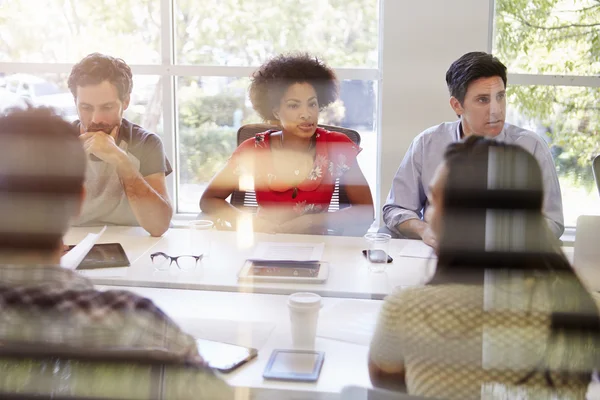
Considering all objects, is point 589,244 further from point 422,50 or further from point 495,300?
point 422,50

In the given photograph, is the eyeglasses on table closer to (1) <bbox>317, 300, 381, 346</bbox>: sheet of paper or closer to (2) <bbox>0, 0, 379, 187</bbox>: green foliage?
(1) <bbox>317, 300, 381, 346</bbox>: sheet of paper

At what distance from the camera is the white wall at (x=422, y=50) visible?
2.61 meters

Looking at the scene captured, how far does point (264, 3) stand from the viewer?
9.23ft

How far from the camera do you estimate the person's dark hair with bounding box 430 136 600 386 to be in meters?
0.63

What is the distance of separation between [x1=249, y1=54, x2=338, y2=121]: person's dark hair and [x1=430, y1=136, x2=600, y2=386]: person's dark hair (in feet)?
4.71

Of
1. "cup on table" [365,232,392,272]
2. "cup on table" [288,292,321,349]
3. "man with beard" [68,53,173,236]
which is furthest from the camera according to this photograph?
"man with beard" [68,53,173,236]

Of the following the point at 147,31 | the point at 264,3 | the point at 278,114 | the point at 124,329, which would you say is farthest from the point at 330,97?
the point at 124,329

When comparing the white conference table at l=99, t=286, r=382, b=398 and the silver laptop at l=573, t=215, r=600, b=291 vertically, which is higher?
the silver laptop at l=573, t=215, r=600, b=291

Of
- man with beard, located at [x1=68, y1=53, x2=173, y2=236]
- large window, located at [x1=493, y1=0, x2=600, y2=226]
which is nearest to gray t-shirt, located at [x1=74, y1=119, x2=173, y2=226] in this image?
man with beard, located at [x1=68, y1=53, x2=173, y2=236]

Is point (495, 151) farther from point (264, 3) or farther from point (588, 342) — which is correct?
point (264, 3)

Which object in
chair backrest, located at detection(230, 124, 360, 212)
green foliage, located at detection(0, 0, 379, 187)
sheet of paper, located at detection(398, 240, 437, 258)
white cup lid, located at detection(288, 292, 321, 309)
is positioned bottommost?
sheet of paper, located at detection(398, 240, 437, 258)

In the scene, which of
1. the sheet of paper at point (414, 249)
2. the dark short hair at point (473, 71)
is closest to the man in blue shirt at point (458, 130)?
the dark short hair at point (473, 71)

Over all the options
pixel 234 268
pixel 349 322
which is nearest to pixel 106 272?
pixel 234 268

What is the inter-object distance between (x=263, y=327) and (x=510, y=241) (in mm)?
592
